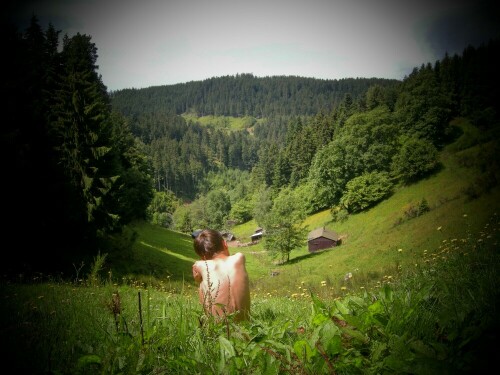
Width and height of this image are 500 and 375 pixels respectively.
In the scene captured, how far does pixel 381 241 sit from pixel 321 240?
12.2m

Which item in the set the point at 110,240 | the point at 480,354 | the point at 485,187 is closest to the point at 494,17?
the point at 480,354

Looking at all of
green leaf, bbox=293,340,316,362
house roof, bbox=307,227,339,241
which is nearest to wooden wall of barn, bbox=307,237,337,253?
house roof, bbox=307,227,339,241

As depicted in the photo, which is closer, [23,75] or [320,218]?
[23,75]

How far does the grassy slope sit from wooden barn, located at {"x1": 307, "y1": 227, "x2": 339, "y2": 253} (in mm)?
1732

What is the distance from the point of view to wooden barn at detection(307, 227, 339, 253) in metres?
40.6

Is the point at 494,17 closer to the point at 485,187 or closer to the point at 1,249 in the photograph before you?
the point at 1,249

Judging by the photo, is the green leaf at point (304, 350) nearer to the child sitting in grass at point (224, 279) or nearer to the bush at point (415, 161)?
the child sitting in grass at point (224, 279)

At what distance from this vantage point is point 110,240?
2262cm

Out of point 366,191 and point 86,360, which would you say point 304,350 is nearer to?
point 86,360

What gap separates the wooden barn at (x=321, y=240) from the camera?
133ft

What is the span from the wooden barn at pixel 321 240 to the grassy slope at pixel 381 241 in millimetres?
1732

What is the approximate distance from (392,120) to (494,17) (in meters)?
54.2

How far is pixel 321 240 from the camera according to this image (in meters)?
41.2

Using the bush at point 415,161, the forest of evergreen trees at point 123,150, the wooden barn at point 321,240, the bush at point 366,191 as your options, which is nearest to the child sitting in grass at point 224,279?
the forest of evergreen trees at point 123,150
